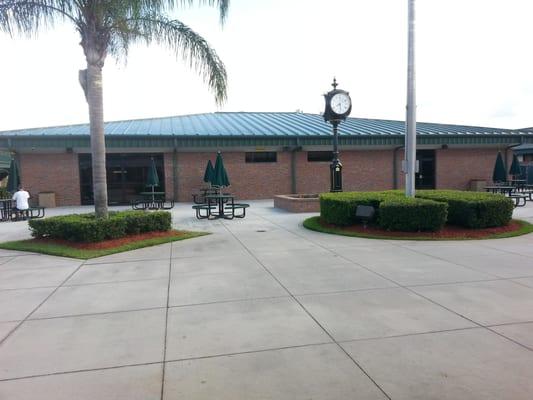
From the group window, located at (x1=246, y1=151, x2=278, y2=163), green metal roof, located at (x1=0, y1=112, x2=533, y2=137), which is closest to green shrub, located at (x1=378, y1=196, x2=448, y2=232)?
green metal roof, located at (x1=0, y1=112, x2=533, y2=137)

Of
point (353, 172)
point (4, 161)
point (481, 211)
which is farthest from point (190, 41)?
point (4, 161)

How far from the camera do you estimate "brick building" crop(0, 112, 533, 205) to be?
72.7 feet

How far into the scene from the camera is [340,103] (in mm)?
16125

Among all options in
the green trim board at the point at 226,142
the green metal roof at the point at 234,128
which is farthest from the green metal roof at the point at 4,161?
the green trim board at the point at 226,142

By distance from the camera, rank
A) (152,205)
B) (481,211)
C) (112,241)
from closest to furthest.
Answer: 1. (112,241)
2. (481,211)
3. (152,205)

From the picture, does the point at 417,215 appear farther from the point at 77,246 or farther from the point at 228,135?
the point at 228,135

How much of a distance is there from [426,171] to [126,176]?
703 inches

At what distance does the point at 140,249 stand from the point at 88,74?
4639 mm

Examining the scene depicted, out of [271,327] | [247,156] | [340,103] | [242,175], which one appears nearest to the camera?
[271,327]

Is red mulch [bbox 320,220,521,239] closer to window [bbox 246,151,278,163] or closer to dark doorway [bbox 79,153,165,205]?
window [bbox 246,151,278,163]

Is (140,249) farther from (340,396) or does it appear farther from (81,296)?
(340,396)

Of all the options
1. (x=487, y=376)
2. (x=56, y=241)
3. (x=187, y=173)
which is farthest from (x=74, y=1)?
(x=187, y=173)

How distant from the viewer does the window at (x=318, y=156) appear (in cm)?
2532

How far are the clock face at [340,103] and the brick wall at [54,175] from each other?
557 inches
